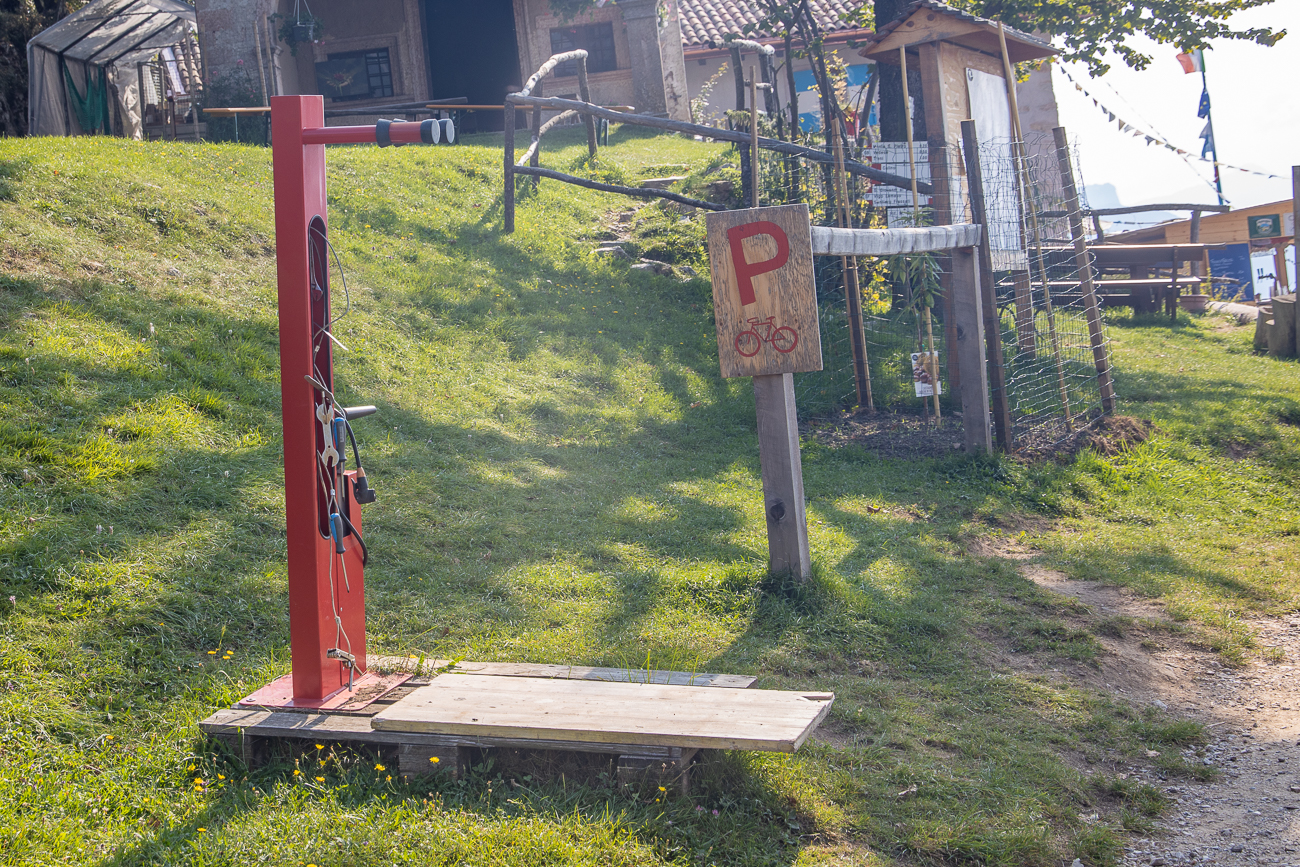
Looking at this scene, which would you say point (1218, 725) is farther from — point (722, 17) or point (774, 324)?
point (722, 17)

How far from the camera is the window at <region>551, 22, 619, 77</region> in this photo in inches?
831

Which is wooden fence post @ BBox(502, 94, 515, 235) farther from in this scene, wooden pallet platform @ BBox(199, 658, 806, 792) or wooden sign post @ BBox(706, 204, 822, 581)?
wooden pallet platform @ BBox(199, 658, 806, 792)

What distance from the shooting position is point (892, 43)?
8430mm

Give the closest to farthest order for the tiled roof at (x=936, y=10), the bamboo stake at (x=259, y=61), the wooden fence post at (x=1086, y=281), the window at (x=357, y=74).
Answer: the tiled roof at (x=936, y=10) < the wooden fence post at (x=1086, y=281) < the bamboo stake at (x=259, y=61) < the window at (x=357, y=74)

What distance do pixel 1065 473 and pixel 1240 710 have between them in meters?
3.35

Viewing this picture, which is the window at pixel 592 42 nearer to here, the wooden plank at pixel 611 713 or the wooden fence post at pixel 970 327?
the wooden fence post at pixel 970 327

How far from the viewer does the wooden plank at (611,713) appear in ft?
9.88

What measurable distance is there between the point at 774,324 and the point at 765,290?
0.60ft

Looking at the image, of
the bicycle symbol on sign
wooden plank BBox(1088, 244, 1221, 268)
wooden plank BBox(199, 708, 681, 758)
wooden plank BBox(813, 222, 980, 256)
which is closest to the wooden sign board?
the bicycle symbol on sign

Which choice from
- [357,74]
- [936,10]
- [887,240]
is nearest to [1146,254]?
[936,10]

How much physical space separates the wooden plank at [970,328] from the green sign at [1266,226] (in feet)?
41.8

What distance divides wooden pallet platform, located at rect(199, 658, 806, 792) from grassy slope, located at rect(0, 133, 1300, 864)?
88 millimetres

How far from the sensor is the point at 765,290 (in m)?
4.72

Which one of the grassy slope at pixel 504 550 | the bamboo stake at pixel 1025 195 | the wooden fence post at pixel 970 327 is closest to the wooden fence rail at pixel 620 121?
the bamboo stake at pixel 1025 195
